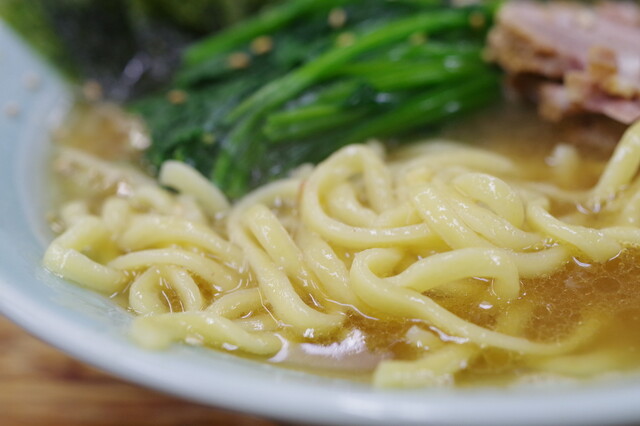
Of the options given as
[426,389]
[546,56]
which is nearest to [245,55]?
[546,56]

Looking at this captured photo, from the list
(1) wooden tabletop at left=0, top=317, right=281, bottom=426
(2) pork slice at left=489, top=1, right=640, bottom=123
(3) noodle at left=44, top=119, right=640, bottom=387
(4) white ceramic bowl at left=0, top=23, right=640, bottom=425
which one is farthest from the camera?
(2) pork slice at left=489, top=1, right=640, bottom=123

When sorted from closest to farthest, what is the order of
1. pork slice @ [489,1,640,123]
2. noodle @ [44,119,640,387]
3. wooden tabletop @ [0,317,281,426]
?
noodle @ [44,119,640,387] → wooden tabletop @ [0,317,281,426] → pork slice @ [489,1,640,123]

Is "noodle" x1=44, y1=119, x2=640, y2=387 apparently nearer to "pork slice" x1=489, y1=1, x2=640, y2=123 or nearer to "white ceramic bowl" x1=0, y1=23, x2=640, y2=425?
"white ceramic bowl" x1=0, y1=23, x2=640, y2=425

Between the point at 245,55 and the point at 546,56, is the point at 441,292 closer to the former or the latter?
the point at 546,56

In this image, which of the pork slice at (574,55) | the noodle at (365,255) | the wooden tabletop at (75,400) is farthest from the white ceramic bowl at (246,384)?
the pork slice at (574,55)

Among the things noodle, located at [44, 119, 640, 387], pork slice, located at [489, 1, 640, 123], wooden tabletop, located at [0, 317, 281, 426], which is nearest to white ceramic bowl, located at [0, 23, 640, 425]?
noodle, located at [44, 119, 640, 387]

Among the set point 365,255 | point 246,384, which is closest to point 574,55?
point 365,255

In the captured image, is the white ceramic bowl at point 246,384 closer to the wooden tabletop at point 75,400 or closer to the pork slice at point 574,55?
the wooden tabletop at point 75,400
